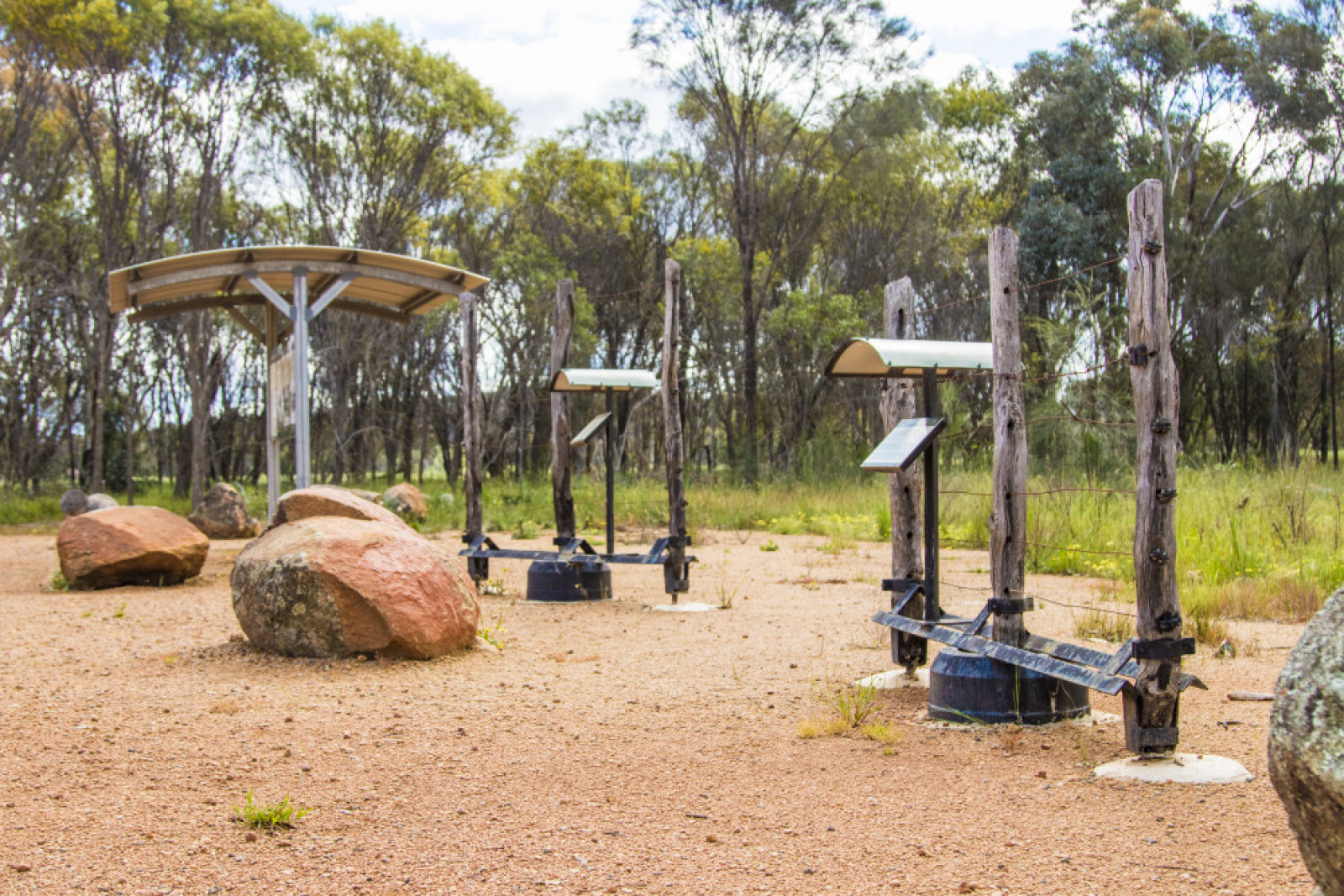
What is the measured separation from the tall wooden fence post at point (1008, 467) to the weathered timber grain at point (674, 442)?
4399 millimetres

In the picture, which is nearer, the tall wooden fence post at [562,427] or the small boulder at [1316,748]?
the small boulder at [1316,748]

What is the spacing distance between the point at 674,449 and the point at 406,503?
888 cm

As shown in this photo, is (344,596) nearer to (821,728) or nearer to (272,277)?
(821,728)

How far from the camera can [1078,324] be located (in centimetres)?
2033

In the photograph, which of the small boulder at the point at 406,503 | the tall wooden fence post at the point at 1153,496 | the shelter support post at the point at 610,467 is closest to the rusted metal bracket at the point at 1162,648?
the tall wooden fence post at the point at 1153,496

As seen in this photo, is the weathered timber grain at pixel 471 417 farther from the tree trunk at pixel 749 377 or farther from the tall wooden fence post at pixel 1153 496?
the tree trunk at pixel 749 377

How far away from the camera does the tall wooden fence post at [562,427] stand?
1091 centimetres

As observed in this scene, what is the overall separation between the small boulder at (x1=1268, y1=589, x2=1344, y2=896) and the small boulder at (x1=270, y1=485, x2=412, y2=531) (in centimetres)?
675

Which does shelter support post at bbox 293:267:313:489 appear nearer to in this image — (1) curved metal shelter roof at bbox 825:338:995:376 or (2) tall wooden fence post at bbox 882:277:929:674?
(2) tall wooden fence post at bbox 882:277:929:674

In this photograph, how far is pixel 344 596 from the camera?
6.34 m

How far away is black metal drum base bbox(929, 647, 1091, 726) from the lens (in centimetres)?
502

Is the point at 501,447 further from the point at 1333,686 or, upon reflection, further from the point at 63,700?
the point at 1333,686

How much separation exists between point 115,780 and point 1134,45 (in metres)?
29.6

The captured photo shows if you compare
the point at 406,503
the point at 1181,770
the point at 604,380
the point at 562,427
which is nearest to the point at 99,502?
the point at 406,503
